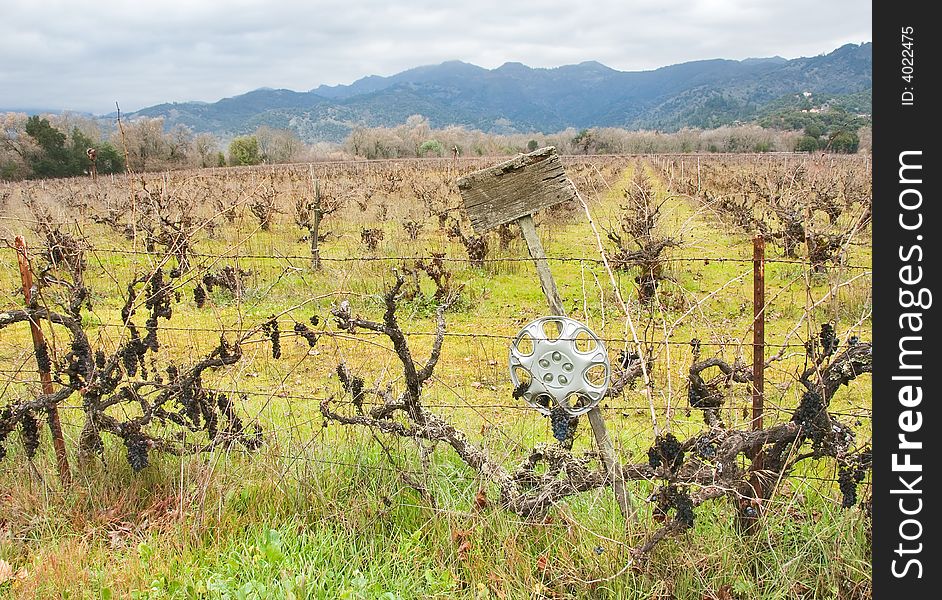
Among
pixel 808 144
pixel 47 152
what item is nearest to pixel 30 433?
pixel 47 152

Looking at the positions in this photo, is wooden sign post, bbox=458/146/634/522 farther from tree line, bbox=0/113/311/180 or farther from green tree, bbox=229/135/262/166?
green tree, bbox=229/135/262/166

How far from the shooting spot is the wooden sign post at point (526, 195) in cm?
269

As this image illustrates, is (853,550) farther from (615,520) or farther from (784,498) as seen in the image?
(615,520)

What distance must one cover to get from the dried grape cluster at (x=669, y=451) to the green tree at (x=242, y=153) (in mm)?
52565

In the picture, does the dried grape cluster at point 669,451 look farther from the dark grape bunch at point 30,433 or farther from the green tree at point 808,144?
the green tree at point 808,144

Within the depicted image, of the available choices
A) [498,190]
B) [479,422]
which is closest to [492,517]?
[498,190]

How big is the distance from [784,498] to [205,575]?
8.27 ft

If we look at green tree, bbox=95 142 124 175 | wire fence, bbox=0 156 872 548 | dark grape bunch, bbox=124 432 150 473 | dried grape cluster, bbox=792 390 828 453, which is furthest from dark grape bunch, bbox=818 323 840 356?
green tree, bbox=95 142 124 175

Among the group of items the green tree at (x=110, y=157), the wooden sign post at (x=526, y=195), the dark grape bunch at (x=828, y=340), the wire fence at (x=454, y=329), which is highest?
the green tree at (x=110, y=157)

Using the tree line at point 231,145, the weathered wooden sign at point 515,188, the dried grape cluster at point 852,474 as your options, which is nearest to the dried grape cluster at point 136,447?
the weathered wooden sign at point 515,188

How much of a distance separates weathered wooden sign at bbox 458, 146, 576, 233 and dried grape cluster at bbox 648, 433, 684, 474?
3.44 feet

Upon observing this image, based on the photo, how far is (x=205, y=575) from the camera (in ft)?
8.60

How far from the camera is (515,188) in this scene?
8.90ft

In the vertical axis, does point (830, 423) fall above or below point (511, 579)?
above
